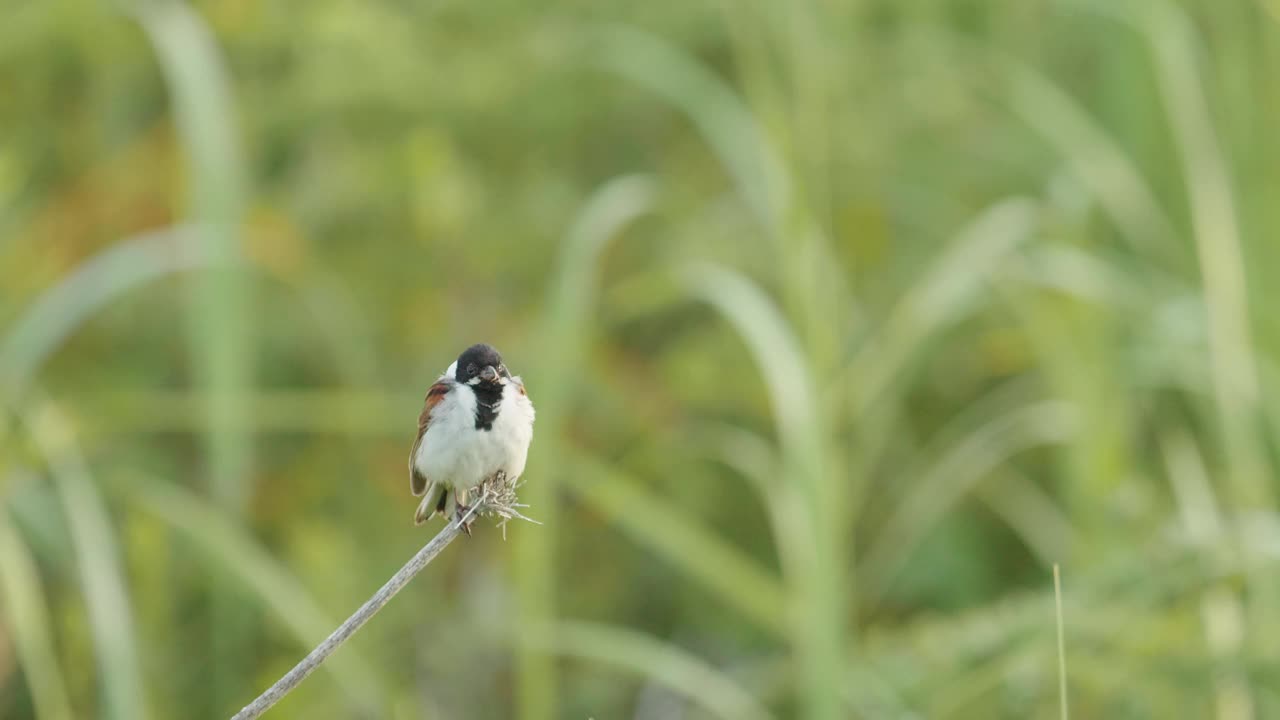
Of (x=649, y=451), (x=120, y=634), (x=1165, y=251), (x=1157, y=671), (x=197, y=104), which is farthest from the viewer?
(x=1165, y=251)

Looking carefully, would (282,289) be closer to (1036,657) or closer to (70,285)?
(70,285)

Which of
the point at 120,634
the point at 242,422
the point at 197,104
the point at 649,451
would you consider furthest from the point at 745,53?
the point at 120,634

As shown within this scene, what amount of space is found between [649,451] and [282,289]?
39.3 inches

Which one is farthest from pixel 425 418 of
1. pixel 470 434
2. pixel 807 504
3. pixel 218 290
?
pixel 218 290

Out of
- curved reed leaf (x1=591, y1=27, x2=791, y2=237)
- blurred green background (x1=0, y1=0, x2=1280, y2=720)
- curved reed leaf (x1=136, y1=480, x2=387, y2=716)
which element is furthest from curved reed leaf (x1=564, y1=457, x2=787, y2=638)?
curved reed leaf (x1=591, y1=27, x2=791, y2=237)

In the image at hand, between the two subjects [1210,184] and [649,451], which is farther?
[649,451]

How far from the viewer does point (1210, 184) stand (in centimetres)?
324

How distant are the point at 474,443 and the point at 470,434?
0.03 meters

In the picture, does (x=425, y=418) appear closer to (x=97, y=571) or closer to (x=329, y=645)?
(x=329, y=645)

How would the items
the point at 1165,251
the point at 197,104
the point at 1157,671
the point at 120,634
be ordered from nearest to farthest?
the point at 120,634, the point at 1157,671, the point at 197,104, the point at 1165,251

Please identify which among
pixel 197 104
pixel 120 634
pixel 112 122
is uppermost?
pixel 112 122

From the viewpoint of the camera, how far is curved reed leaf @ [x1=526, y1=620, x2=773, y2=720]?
91.7 inches

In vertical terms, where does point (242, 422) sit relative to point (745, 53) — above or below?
below

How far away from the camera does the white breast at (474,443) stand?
134cm
